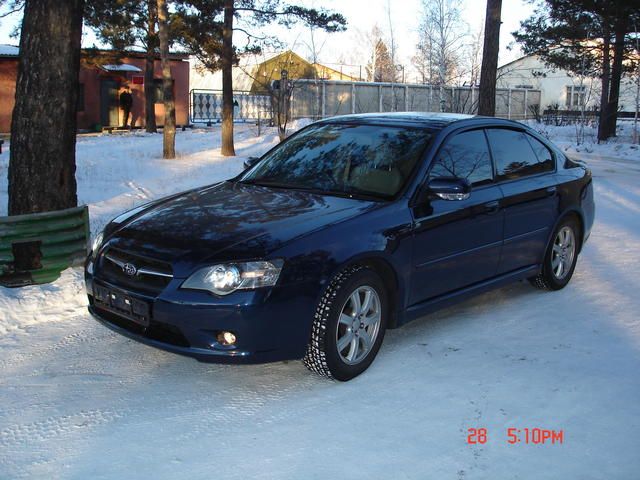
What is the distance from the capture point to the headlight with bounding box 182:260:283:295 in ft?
11.9

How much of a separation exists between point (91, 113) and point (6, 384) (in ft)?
93.3

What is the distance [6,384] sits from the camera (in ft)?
13.1

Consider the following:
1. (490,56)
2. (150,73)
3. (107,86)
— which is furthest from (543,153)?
(107,86)

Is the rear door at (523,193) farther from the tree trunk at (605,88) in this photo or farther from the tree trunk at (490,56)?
the tree trunk at (605,88)

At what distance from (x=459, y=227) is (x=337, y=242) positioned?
1.23 metres

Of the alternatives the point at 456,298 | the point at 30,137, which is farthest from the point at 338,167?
the point at 30,137

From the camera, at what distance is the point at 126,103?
30.4 metres

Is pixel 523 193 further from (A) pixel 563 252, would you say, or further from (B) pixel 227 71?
(B) pixel 227 71

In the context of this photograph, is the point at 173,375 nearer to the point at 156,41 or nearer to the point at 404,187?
the point at 404,187

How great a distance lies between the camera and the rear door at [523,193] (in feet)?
17.3

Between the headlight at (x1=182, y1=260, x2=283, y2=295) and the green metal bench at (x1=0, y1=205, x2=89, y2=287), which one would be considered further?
the green metal bench at (x1=0, y1=205, x2=89, y2=287)

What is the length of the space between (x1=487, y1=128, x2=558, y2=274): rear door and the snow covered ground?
487 millimetres

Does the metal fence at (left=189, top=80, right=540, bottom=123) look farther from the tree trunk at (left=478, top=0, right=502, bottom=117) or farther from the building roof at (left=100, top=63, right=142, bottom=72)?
the tree trunk at (left=478, top=0, right=502, bottom=117)

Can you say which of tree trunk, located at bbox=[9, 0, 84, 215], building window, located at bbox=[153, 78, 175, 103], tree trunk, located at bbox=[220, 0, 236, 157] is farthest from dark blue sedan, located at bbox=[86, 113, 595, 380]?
building window, located at bbox=[153, 78, 175, 103]
